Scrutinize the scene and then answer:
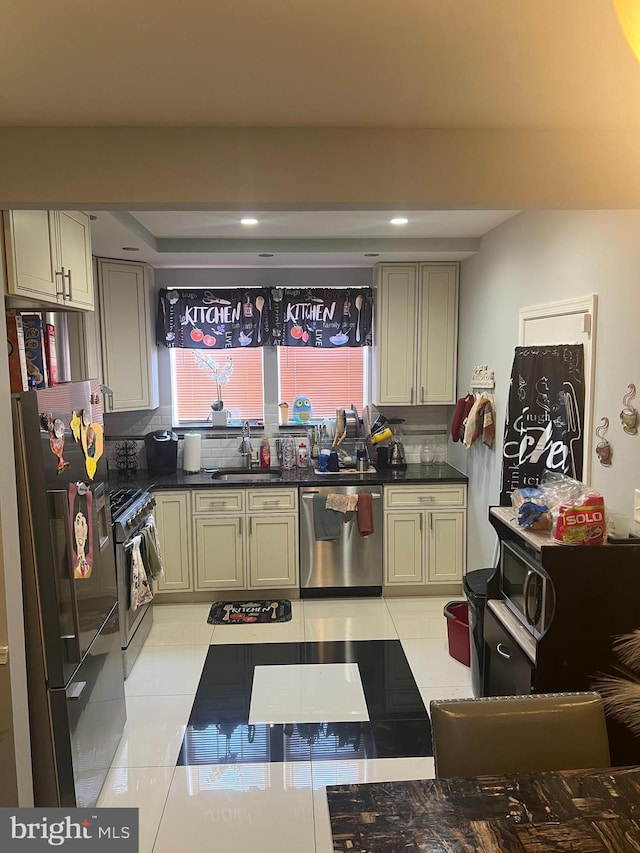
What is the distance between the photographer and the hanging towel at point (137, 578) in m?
3.33

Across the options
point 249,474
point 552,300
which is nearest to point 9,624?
point 552,300

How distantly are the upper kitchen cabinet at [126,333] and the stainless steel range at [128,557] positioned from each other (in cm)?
81

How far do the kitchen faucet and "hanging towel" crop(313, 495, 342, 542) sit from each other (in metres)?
0.77

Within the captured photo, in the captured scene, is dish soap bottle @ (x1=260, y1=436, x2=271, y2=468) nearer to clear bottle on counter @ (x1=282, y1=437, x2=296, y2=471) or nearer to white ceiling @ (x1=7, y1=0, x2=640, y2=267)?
clear bottle on counter @ (x1=282, y1=437, x2=296, y2=471)

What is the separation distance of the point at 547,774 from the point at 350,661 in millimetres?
2175

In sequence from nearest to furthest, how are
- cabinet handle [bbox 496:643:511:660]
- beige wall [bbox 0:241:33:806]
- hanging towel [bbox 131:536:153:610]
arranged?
beige wall [bbox 0:241:33:806]
cabinet handle [bbox 496:643:511:660]
hanging towel [bbox 131:536:153:610]

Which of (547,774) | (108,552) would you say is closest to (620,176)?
(547,774)

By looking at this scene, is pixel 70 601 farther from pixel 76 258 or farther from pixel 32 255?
pixel 76 258

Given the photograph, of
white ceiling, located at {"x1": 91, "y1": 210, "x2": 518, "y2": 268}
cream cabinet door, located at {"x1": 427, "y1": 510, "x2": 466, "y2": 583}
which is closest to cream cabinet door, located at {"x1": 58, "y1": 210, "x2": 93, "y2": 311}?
white ceiling, located at {"x1": 91, "y1": 210, "x2": 518, "y2": 268}

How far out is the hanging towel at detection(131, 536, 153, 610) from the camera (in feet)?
10.9

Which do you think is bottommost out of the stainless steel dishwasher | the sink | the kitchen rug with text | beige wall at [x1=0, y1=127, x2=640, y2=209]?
the kitchen rug with text

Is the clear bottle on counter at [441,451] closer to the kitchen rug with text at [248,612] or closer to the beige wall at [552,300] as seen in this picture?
the beige wall at [552,300]

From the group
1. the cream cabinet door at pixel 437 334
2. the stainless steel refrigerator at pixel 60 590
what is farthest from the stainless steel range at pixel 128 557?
the cream cabinet door at pixel 437 334

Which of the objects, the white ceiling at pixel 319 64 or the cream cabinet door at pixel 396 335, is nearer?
the white ceiling at pixel 319 64
